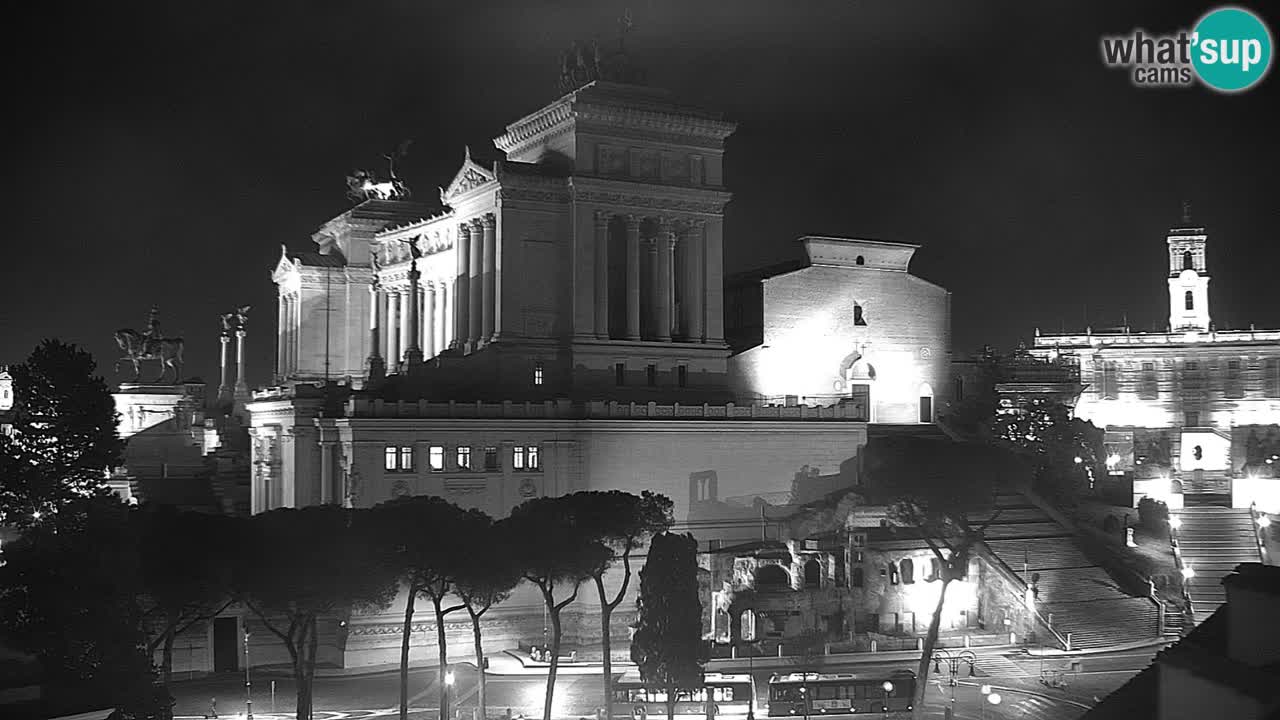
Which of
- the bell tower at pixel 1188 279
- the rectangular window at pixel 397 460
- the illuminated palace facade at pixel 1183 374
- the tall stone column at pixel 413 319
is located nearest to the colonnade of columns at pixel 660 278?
the tall stone column at pixel 413 319

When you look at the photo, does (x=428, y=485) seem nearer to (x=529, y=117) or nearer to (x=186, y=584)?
(x=186, y=584)

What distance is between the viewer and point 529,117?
81.4 meters

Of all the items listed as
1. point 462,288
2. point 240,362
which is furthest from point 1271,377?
point 240,362

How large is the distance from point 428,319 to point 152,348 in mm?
25858

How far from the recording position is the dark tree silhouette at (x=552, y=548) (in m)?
53.4

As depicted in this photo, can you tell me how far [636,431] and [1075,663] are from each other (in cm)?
2650

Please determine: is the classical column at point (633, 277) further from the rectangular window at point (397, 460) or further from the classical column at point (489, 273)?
the rectangular window at point (397, 460)

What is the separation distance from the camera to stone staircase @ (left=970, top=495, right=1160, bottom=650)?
6788 cm

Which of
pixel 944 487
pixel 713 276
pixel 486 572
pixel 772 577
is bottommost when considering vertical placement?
pixel 772 577

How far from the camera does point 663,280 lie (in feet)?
262

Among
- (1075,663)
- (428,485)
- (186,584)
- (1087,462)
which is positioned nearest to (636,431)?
(428,485)

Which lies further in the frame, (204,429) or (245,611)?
(204,429)

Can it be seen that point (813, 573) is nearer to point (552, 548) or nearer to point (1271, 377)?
point (552, 548)

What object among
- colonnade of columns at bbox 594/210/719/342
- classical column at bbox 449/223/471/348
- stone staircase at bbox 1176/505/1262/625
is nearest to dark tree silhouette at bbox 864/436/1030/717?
stone staircase at bbox 1176/505/1262/625
